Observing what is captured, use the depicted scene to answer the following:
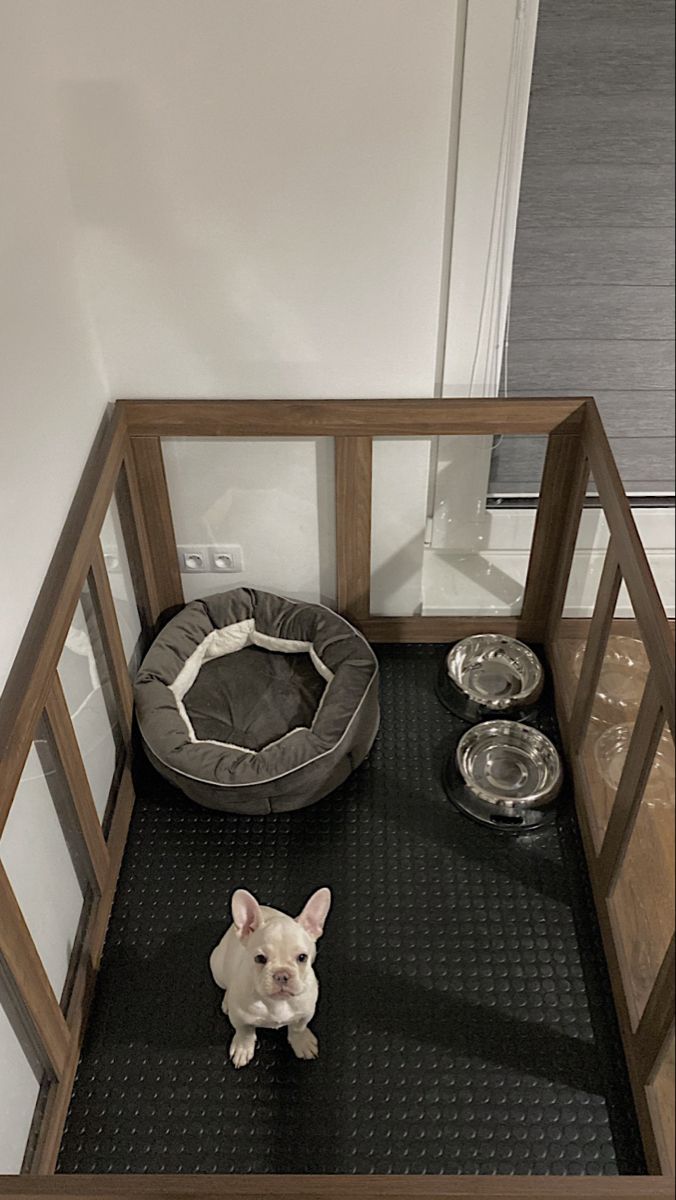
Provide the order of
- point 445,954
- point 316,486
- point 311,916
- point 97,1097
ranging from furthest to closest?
point 316,486
point 445,954
point 97,1097
point 311,916

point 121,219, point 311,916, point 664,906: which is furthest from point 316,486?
point 664,906

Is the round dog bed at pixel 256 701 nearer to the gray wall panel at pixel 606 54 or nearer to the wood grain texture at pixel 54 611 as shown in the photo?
the wood grain texture at pixel 54 611

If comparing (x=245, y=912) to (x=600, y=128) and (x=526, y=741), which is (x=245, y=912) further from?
(x=600, y=128)

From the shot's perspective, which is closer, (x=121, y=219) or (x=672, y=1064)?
(x=672, y=1064)

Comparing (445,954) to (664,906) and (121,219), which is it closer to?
(664,906)

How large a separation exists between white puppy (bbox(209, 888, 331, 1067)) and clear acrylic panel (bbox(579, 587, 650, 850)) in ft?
1.89

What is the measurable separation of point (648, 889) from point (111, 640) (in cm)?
103

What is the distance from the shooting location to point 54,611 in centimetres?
154

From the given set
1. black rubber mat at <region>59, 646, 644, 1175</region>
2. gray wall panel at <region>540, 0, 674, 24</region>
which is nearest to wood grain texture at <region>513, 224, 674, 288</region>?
gray wall panel at <region>540, 0, 674, 24</region>

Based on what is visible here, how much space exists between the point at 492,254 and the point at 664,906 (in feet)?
3.84

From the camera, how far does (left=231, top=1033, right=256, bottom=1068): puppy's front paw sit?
65.1 inches

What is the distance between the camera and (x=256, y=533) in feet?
7.37

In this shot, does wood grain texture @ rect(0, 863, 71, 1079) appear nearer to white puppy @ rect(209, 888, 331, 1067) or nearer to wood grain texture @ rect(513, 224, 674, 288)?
white puppy @ rect(209, 888, 331, 1067)

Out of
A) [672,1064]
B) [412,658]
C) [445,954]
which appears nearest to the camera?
[672,1064]
